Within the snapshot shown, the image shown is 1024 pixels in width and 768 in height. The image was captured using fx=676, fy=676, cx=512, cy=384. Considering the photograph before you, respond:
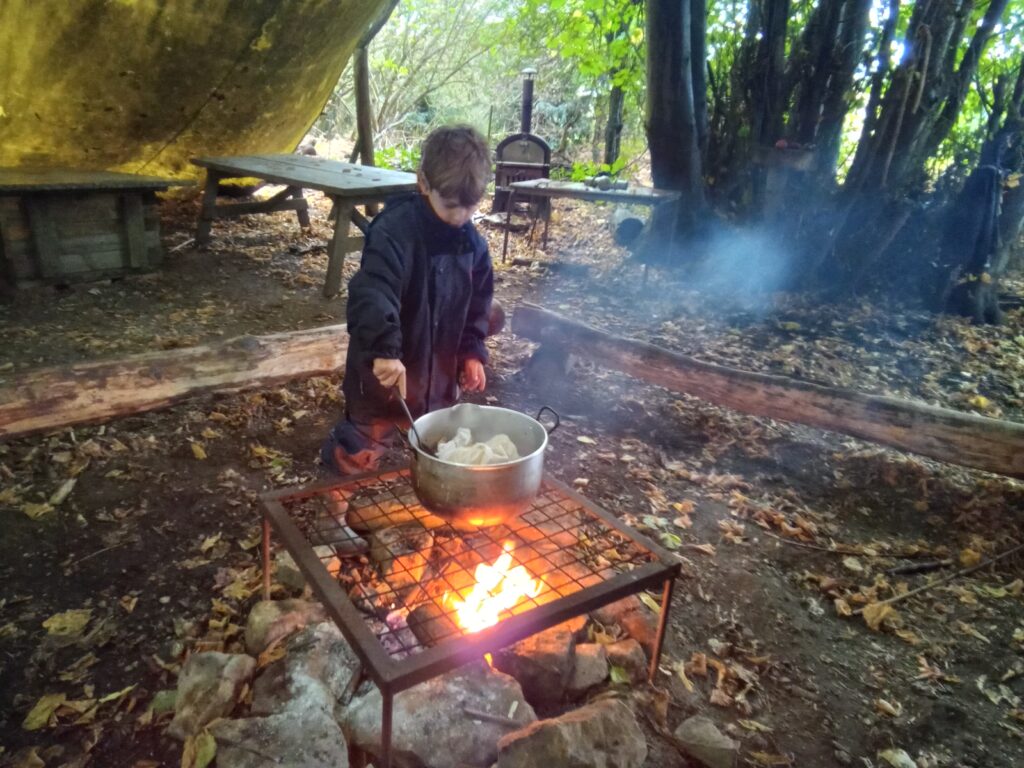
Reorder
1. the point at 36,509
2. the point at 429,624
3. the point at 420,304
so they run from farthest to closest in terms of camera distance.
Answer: the point at 36,509, the point at 420,304, the point at 429,624

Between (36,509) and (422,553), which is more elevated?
(422,553)

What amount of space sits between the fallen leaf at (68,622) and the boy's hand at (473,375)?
5.83 feet

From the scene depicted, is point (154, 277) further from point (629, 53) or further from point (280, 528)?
point (629, 53)

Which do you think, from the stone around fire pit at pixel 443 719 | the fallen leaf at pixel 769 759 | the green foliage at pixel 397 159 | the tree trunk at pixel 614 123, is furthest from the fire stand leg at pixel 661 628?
the green foliage at pixel 397 159

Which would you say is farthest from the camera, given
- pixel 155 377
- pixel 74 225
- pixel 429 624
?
pixel 74 225

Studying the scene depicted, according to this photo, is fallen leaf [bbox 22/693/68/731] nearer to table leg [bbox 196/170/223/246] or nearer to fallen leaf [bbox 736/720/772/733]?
fallen leaf [bbox 736/720/772/733]

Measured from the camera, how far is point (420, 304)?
287cm

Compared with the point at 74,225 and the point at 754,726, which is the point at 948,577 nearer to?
the point at 754,726

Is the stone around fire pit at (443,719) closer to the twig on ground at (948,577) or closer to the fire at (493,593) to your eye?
the fire at (493,593)

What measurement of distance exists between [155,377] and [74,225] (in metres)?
3.17

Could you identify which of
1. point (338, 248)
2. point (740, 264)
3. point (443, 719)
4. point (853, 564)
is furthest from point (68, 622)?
point (740, 264)

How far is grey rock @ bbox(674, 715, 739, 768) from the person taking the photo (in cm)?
214

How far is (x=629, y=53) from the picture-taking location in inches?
408

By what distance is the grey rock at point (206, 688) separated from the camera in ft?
7.00
